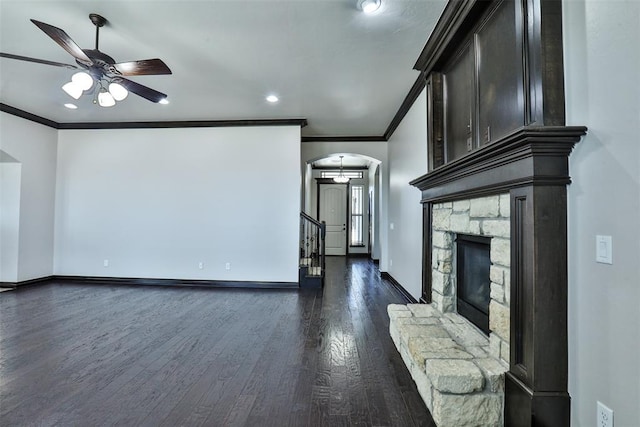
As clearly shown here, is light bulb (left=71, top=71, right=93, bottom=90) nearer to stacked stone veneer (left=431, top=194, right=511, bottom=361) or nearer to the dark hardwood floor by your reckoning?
the dark hardwood floor

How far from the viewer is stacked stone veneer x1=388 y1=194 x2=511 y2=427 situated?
64.1 inches

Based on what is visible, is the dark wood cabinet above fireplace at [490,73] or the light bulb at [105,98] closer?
the dark wood cabinet above fireplace at [490,73]

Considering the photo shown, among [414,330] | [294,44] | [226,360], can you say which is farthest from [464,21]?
[226,360]

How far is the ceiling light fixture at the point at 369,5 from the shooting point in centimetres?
220

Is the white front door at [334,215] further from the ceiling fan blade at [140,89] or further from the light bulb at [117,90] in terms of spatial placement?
the light bulb at [117,90]

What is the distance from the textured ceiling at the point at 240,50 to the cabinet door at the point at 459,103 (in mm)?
403

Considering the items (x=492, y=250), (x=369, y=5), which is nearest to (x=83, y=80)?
(x=369, y=5)

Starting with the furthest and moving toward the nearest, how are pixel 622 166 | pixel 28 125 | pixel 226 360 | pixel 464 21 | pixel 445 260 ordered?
1. pixel 28 125
2. pixel 445 260
3. pixel 226 360
4. pixel 464 21
5. pixel 622 166

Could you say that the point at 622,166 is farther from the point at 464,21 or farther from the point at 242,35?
the point at 242,35

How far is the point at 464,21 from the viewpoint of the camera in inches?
87.0

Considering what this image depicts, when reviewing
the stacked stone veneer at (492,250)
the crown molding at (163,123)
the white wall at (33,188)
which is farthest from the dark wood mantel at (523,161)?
the white wall at (33,188)

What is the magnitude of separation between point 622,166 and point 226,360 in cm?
273

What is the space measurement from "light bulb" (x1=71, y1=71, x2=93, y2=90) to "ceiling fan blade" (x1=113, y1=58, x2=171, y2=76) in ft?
0.77

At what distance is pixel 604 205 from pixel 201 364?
107 inches
